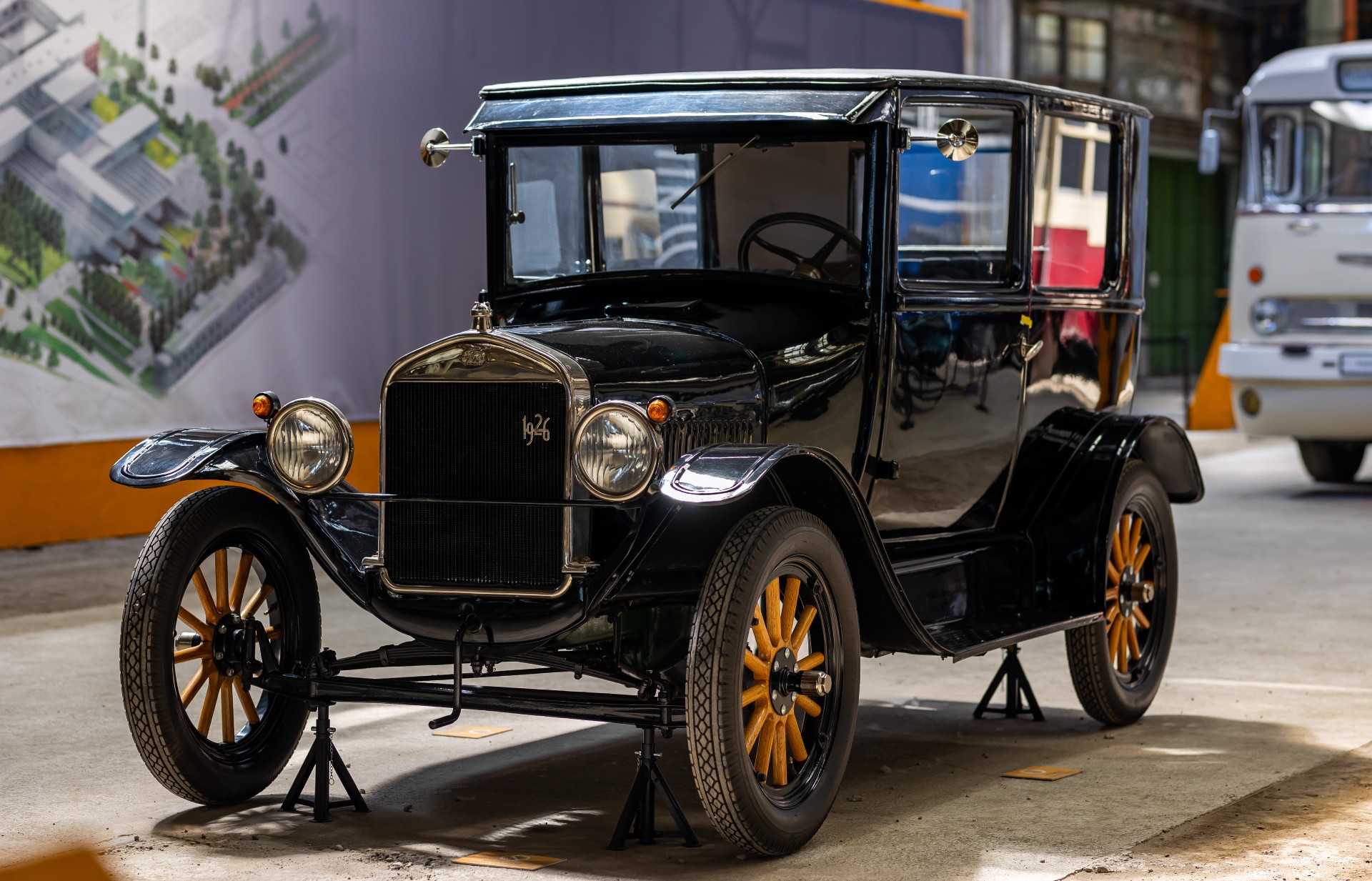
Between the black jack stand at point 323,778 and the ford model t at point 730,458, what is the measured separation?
110mm

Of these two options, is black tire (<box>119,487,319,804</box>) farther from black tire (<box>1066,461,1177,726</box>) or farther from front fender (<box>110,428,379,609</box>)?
black tire (<box>1066,461,1177,726</box>)

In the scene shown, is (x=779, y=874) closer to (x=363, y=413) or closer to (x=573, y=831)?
(x=573, y=831)

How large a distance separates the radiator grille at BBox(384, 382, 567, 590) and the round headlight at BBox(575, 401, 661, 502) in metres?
0.08

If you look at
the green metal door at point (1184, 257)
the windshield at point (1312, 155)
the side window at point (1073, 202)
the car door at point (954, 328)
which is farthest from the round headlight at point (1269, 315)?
the green metal door at point (1184, 257)

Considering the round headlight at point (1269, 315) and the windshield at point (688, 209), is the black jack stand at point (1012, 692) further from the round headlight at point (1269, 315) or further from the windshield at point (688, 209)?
the round headlight at point (1269, 315)

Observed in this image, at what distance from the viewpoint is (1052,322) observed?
248 inches

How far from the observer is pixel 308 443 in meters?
4.95

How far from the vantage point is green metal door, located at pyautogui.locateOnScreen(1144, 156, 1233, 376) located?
24.1m

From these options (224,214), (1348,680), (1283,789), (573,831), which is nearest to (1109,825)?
(1283,789)

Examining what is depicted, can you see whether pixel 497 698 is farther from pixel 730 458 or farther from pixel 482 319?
pixel 482 319

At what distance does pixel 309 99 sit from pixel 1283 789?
26.3ft

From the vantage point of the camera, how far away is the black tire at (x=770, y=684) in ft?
14.3

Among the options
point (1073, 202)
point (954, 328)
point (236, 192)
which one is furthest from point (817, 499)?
point (236, 192)

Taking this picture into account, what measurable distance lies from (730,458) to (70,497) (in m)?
6.90
